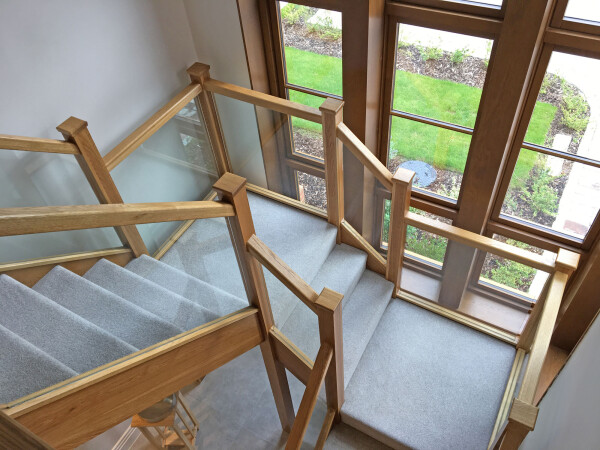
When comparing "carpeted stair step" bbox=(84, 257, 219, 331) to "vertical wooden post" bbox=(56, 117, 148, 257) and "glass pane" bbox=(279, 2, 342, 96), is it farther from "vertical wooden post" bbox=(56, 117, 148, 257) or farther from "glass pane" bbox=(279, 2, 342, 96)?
"glass pane" bbox=(279, 2, 342, 96)

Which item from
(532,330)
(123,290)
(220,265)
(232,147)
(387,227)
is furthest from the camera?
(232,147)

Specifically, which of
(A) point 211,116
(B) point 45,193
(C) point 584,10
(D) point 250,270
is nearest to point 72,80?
(B) point 45,193

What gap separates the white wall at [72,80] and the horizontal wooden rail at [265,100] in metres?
0.43

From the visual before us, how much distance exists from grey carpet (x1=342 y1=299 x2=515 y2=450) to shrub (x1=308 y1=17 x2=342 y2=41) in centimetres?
191

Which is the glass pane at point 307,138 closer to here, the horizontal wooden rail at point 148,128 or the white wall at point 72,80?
the horizontal wooden rail at point 148,128

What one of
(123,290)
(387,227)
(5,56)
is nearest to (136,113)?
(5,56)

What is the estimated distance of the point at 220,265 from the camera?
91.0 inches

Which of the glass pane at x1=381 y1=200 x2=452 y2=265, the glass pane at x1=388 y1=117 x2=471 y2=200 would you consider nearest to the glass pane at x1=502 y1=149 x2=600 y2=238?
the glass pane at x1=388 y1=117 x2=471 y2=200

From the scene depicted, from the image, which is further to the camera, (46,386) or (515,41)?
(515,41)

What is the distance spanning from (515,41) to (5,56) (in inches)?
102

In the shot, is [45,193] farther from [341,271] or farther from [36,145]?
[341,271]

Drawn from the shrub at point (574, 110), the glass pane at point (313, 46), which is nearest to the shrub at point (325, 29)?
the glass pane at point (313, 46)

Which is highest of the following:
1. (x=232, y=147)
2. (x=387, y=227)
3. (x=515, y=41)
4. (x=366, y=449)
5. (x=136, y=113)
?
(x=515, y=41)

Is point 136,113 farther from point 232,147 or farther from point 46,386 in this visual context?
point 46,386
